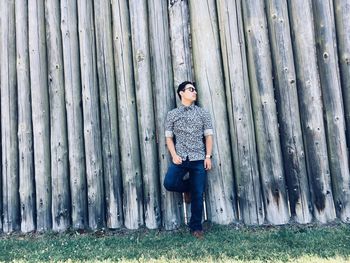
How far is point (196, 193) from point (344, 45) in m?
3.02

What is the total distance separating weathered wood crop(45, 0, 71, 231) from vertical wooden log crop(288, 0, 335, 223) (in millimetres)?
3509

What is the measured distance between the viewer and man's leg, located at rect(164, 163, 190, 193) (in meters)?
5.14

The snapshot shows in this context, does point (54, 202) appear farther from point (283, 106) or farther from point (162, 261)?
point (283, 106)

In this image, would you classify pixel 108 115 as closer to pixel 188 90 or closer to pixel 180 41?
pixel 188 90

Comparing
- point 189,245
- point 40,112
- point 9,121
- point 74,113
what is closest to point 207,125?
point 189,245

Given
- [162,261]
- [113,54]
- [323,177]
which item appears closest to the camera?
[162,261]

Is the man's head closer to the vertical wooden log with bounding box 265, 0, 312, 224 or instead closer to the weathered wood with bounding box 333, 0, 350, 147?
the vertical wooden log with bounding box 265, 0, 312, 224

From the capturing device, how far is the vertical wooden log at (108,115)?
17.9ft

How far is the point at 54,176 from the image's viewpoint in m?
5.57

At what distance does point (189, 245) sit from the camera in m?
4.71

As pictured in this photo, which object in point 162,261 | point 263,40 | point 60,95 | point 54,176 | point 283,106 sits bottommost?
point 162,261

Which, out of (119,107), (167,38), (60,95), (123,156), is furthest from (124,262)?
(167,38)

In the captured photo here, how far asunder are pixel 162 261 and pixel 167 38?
317 cm

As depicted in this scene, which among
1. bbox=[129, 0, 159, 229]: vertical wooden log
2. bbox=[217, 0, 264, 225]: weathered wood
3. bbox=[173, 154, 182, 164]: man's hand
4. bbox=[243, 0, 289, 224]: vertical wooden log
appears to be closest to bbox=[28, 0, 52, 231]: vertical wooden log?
bbox=[129, 0, 159, 229]: vertical wooden log
